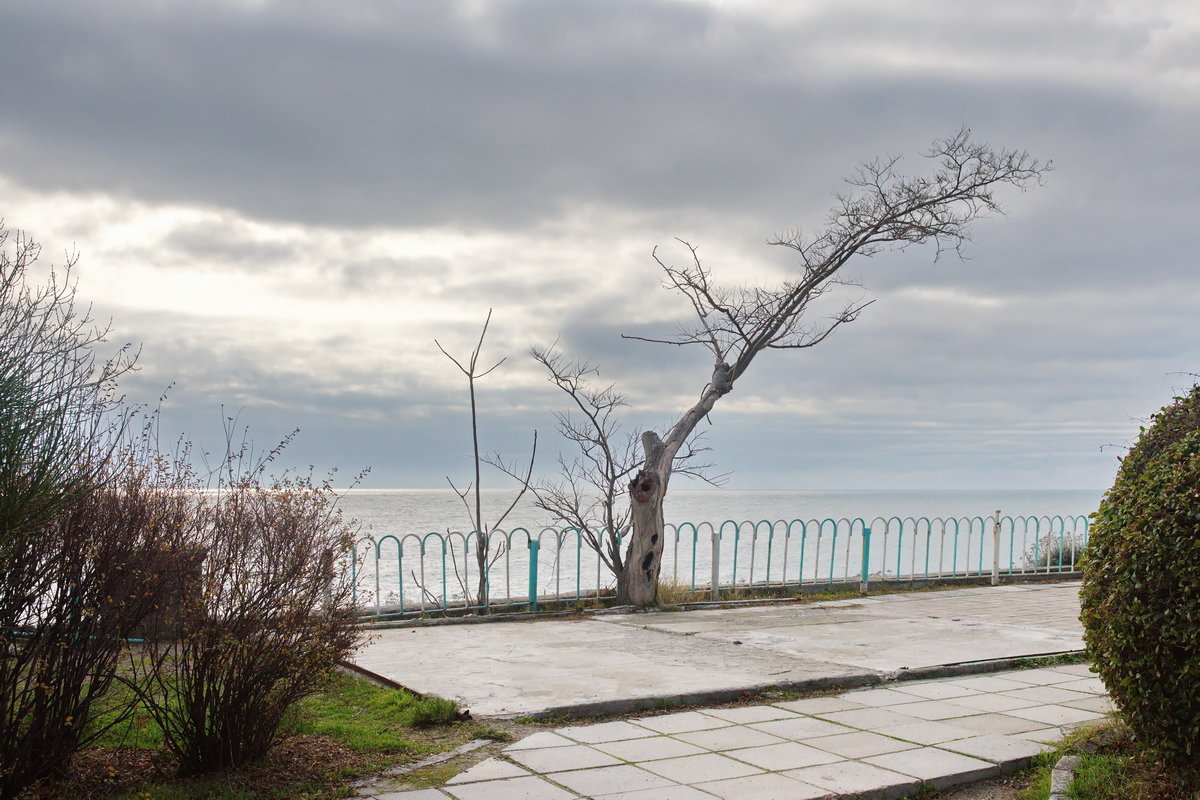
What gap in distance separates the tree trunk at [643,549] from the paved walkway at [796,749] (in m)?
4.86

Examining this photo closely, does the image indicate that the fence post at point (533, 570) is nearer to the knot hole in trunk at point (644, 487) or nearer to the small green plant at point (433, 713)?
the knot hole in trunk at point (644, 487)

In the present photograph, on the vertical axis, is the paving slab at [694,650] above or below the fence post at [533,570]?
below

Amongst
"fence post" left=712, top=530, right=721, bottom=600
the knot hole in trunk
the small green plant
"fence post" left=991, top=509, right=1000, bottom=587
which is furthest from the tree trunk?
"fence post" left=991, top=509, right=1000, bottom=587

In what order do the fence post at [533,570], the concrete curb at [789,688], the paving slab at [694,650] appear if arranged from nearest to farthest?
the concrete curb at [789,688] → the paving slab at [694,650] → the fence post at [533,570]

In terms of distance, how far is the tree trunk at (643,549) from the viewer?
12.0 meters

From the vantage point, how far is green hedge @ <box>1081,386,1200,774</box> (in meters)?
4.29

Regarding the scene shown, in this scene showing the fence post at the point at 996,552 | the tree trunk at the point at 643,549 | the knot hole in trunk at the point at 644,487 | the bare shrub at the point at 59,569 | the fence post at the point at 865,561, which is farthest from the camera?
the fence post at the point at 996,552

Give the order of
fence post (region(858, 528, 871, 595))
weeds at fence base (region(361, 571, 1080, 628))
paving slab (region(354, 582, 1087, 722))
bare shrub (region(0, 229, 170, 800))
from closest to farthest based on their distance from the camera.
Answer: bare shrub (region(0, 229, 170, 800))
paving slab (region(354, 582, 1087, 722))
weeds at fence base (region(361, 571, 1080, 628))
fence post (region(858, 528, 871, 595))

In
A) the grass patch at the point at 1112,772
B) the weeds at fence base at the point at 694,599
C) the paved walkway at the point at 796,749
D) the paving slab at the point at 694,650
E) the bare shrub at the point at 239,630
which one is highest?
the bare shrub at the point at 239,630

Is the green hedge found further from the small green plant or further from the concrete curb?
the small green plant

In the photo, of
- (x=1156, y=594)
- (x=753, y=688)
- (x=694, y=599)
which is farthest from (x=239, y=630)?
(x=694, y=599)

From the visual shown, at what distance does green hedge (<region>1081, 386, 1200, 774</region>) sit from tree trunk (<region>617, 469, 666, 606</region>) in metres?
7.35

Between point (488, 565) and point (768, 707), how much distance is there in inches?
208

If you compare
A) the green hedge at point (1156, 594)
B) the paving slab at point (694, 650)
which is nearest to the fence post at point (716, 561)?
the paving slab at point (694, 650)
